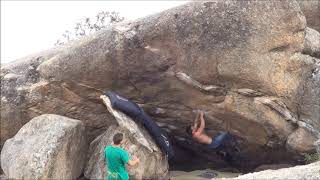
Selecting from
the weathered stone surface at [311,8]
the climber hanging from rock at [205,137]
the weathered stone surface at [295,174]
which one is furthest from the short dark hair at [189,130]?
the weathered stone surface at [311,8]

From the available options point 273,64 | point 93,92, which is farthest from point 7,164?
point 273,64

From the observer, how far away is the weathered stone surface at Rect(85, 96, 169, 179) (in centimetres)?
1088

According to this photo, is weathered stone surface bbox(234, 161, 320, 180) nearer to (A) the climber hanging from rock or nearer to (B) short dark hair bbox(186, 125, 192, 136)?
(A) the climber hanging from rock

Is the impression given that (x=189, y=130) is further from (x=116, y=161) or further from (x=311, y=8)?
(x=311, y=8)

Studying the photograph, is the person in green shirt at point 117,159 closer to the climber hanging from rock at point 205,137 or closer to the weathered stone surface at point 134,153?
the weathered stone surface at point 134,153

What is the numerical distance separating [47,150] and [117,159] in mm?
2663

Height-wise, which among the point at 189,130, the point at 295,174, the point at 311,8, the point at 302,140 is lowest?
the point at 189,130

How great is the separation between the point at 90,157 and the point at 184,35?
348cm

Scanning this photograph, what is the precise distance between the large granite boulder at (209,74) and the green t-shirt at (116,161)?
3.18 meters

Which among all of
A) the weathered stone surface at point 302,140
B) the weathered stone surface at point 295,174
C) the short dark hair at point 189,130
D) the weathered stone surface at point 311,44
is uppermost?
the weathered stone surface at point 311,44

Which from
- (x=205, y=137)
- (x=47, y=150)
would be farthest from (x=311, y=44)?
(x=47, y=150)

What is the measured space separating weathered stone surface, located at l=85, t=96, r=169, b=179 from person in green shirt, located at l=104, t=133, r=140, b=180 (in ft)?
6.36

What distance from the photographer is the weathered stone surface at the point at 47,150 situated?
10.7m

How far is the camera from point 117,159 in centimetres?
870
